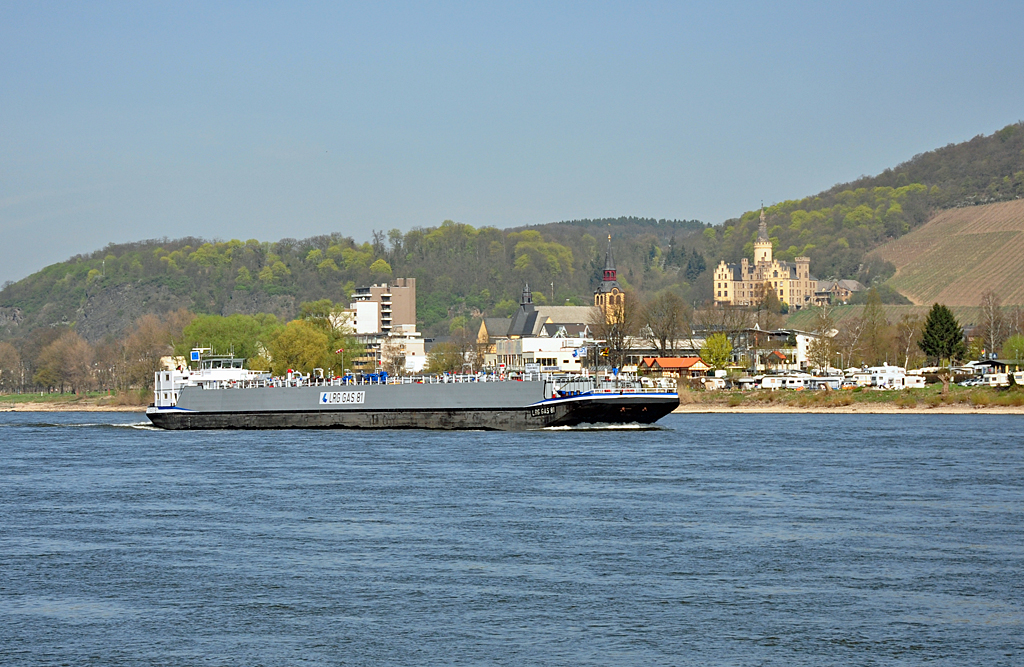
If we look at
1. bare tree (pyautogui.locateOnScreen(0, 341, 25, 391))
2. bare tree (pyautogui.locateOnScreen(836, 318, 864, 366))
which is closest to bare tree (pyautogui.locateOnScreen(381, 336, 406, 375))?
bare tree (pyautogui.locateOnScreen(0, 341, 25, 391))

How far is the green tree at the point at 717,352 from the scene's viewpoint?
116688 mm

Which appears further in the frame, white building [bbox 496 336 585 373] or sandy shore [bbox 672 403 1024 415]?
white building [bbox 496 336 585 373]

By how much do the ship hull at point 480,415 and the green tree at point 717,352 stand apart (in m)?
53.2

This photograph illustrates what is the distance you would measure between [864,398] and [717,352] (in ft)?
111

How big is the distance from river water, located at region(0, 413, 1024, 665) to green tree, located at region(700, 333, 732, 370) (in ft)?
228

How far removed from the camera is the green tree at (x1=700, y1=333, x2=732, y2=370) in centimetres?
11669

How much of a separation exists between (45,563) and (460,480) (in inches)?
638

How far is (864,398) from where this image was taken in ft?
274

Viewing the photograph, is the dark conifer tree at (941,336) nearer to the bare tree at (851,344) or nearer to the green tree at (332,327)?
the bare tree at (851,344)

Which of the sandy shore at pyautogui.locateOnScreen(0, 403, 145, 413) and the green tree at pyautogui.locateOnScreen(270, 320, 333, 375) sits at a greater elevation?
the green tree at pyautogui.locateOnScreen(270, 320, 333, 375)

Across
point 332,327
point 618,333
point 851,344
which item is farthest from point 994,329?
point 332,327

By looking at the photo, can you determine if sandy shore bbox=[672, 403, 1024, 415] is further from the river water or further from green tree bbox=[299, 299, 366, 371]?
green tree bbox=[299, 299, 366, 371]

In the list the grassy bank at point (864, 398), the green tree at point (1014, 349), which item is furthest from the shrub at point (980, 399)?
the green tree at point (1014, 349)

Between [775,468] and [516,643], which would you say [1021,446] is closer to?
[775,468]
